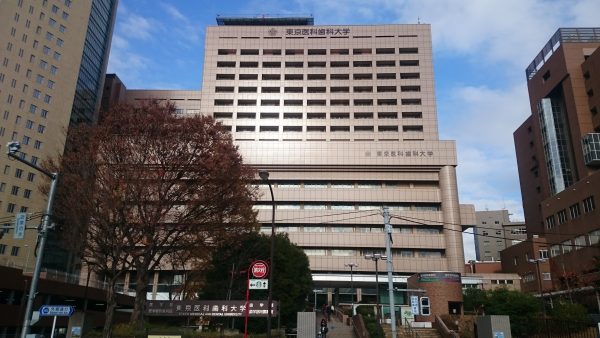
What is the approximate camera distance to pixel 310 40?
89.5 meters

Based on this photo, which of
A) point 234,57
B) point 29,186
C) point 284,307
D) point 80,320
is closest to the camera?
point 80,320

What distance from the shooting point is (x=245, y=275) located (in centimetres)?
3794

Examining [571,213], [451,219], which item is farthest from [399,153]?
[571,213]

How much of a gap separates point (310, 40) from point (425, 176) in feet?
120

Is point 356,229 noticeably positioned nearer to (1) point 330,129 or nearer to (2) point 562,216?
(1) point 330,129

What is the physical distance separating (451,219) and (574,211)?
18.0 meters

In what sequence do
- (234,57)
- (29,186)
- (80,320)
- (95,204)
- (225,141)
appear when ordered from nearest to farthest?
(80,320) < (95,204) < (225,141) < (29,186) < (234,57)

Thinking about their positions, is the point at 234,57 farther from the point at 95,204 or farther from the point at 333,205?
the point at 95,204

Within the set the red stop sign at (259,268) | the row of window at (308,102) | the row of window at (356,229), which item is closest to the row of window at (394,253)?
the row of window at (356,229)

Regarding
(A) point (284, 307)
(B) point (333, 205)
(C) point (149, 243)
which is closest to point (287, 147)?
(B) point (333, 205)

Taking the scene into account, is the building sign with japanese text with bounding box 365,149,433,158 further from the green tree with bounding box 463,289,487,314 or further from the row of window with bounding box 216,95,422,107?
the green tree with bounding box 463,289,487,314

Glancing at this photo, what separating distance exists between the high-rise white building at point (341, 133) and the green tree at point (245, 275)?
2562cm

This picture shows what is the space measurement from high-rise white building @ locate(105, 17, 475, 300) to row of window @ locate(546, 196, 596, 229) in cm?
1285

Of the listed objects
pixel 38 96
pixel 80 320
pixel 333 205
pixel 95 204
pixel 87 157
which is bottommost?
pixel 80 320
